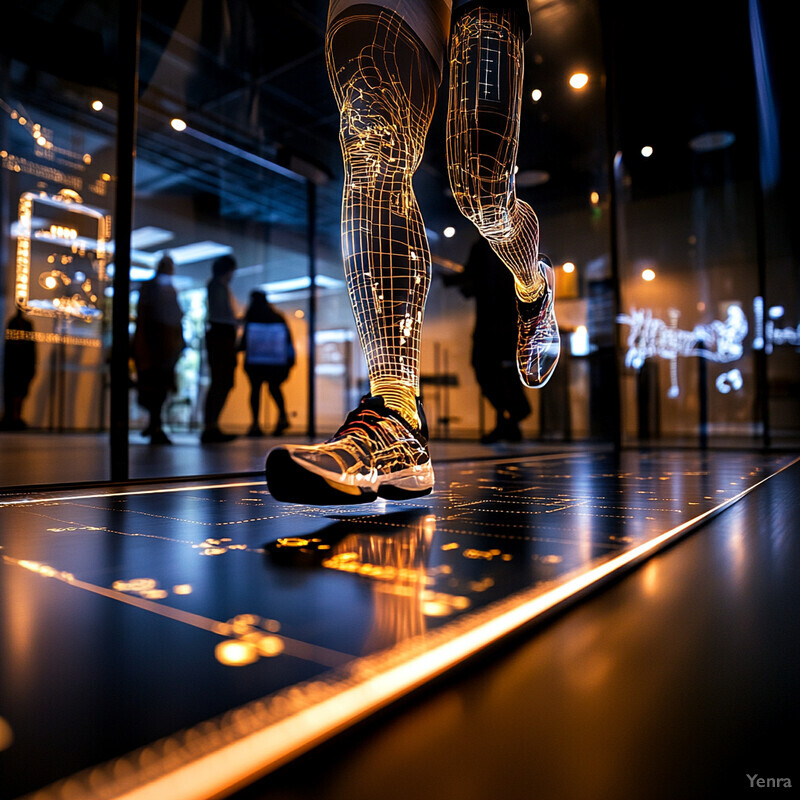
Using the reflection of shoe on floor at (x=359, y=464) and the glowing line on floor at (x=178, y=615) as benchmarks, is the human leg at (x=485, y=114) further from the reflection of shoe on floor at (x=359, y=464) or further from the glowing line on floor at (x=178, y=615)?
the glowing line on floor at (x=178, y=615)

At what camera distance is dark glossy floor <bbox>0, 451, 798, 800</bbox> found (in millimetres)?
197

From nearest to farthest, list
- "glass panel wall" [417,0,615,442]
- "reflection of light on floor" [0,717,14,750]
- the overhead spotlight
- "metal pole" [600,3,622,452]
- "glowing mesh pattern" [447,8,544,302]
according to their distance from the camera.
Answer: "reflection of light on floor" [0,717,14,750] → "glowing mesh pattern" [447,8,544,302] → "glass panel wall" [417,0,615,442] → the overhead spotlight → "metal pole" [600,3,622,452]

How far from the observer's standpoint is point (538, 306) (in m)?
1.59

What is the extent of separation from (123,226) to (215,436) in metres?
2.72

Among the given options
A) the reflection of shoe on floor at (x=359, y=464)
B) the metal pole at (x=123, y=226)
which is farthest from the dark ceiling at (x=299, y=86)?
the reflection of shoe on floor at (x=359, y=464)

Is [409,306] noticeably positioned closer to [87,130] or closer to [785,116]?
[87,130]

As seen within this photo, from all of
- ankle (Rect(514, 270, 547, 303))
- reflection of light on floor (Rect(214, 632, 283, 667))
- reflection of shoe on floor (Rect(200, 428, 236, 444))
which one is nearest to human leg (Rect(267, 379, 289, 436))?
reflection of shoe on floor (Rect(200, 428, 236, 444))

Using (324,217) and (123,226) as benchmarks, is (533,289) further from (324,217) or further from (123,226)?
(324,217)

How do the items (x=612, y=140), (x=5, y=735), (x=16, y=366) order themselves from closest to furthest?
(x=5, y=735) < (x=612, y=140) < (x=16, y=366)

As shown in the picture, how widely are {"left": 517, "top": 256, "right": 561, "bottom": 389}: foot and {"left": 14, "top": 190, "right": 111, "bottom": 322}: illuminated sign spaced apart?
2.89 meters

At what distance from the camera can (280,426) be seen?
4387 mm

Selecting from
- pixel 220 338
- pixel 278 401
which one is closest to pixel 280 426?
pixel 278 401

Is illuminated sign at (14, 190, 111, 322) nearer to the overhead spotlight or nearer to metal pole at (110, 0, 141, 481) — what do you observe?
metal pole at (110, 0, 141, 481)

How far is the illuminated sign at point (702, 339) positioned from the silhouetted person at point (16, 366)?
4.14 m
